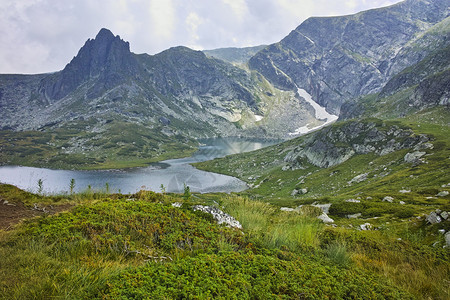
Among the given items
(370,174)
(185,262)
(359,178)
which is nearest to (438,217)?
(185,262)

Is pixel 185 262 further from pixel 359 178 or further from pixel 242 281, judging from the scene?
pixel 359 178

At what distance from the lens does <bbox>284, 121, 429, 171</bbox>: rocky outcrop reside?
3011 inches

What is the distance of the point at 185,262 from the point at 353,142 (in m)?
108

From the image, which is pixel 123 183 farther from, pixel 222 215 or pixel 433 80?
pixel 433 80

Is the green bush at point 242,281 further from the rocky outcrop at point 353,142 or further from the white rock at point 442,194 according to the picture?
the rocky outcrop at point 353,142

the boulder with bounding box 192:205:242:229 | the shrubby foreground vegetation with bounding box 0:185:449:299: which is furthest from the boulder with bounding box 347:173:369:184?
the boulder with bounding box 192:205:242:229

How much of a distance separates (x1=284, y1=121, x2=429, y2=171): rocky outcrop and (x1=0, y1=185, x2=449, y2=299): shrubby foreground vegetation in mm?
70085

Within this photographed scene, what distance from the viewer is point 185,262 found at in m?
5.92

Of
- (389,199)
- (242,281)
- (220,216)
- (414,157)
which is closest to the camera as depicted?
Result: (242,281)

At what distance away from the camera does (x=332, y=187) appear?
72938 millimetres

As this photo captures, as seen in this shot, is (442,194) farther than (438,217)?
Yes

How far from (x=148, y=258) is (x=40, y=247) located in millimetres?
2957

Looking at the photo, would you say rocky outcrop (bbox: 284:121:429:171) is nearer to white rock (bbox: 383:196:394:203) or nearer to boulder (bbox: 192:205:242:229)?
white rock (bbox: 383:196:394:203)

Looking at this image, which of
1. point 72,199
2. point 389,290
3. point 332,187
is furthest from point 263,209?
point 332,187
